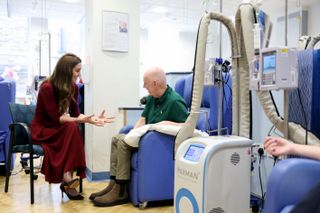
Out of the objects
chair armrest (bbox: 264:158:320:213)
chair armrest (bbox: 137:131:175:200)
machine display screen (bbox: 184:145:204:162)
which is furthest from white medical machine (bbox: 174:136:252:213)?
chair armrest (bbox: 137:131:175:200)

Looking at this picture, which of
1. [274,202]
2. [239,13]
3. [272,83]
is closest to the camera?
[274,202]

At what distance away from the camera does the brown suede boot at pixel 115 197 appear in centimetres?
267

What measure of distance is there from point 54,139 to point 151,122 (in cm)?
84

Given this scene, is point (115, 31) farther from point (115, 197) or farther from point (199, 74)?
point (199, 74)

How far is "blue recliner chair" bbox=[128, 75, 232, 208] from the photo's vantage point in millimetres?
2629

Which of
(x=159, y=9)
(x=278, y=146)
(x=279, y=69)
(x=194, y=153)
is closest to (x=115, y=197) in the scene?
(x=194, y=153)

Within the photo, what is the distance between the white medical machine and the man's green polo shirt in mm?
777

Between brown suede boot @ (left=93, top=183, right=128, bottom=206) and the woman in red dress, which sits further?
the woman in red dress

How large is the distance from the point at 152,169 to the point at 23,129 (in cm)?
123

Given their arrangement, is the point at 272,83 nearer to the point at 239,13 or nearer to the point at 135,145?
the point at 239,13

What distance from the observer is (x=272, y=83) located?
5.37 feet

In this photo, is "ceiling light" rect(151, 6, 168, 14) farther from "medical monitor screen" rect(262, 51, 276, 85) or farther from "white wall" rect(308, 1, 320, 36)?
"medical monitor screen" rect(262, 51, 276, 85)

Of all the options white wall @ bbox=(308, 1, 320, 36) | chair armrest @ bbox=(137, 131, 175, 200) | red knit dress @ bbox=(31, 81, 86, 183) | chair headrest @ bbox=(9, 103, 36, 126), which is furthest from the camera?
white wall @ bbox=(308, 1, 320, 36)

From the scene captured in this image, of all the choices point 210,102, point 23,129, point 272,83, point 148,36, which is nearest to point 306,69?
point 272,83
